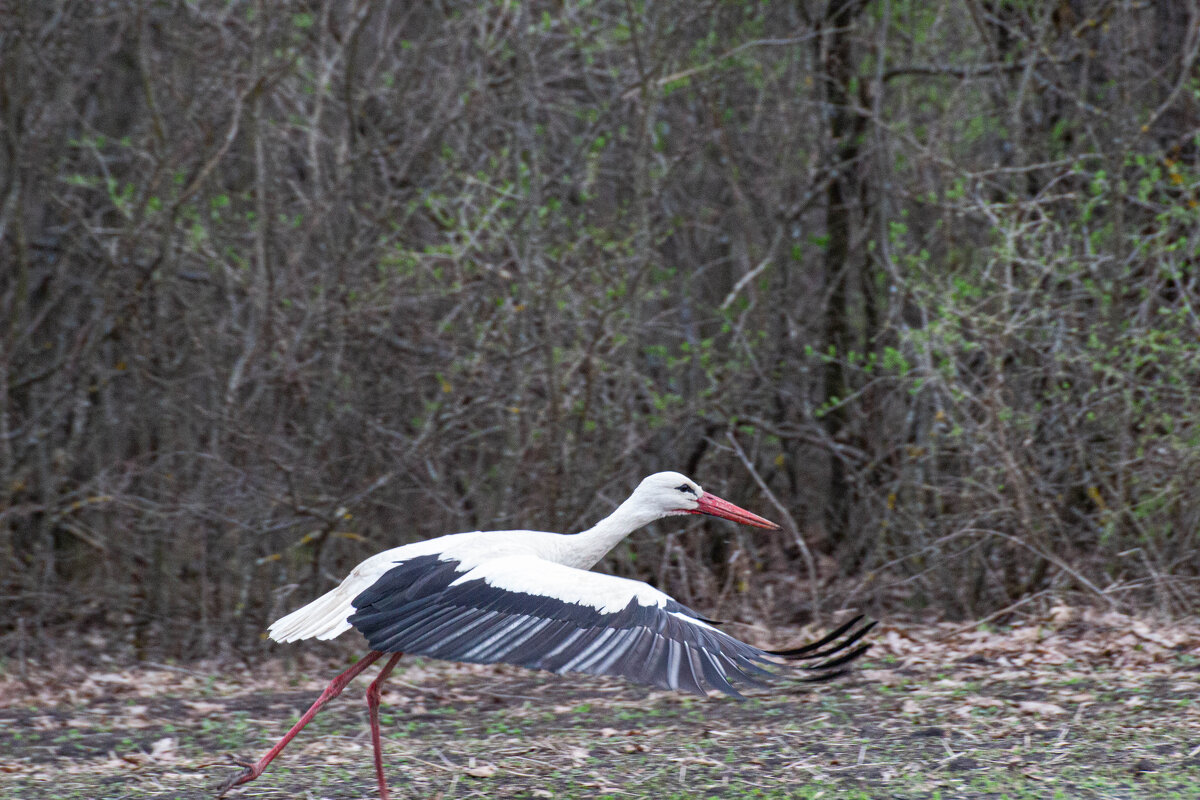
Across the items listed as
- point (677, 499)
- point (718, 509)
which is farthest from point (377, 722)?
point (718, 509)

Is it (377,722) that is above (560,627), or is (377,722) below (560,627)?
below

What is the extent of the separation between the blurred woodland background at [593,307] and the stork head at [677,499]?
3107 mm

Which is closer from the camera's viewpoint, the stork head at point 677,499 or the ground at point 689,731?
the ground at point 689,731

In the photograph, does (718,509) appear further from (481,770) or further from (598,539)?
(481,770)

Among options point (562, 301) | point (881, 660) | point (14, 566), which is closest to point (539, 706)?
point (881, 660)

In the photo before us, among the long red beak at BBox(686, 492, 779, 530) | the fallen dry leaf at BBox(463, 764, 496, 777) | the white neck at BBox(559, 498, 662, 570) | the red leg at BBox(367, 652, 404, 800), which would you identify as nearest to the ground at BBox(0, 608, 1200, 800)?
the fallen dry leaf at BBox(463, 764, 496, 777)

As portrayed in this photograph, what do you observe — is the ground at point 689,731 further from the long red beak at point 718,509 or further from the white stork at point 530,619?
the long red beak at point 718,509

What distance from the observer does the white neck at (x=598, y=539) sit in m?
5.90

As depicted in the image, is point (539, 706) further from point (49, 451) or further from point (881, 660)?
point (49, 451)

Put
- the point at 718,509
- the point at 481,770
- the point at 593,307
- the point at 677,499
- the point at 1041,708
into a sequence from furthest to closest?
1. the point at 593,307
2. the point at 1041,708
3. the point at 718,509
4. the point at 677,499
5. the point at 481,770

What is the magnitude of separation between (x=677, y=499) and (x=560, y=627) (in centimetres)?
154

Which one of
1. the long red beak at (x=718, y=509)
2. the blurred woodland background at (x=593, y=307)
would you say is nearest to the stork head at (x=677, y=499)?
the long red beak at (x=718, y=509)

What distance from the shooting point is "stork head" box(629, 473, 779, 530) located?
6.11 m

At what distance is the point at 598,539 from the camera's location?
594 centimetres
